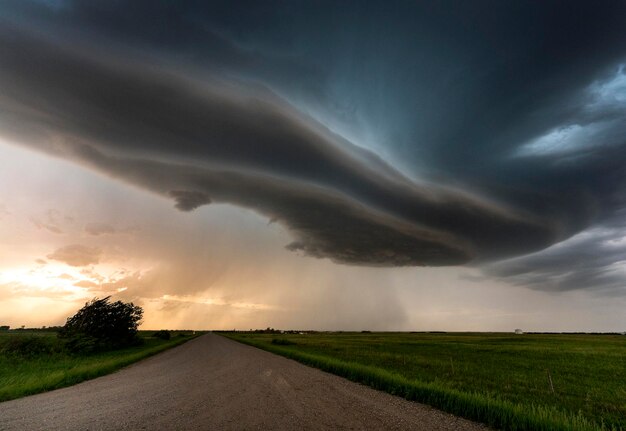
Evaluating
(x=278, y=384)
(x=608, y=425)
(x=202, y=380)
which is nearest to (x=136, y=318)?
(x=202, y=380)

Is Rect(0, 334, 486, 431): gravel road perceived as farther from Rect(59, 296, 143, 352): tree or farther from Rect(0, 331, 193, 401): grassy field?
Rect(59, 296, 143, 352): tree

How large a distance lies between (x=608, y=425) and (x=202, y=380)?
19924 millimetres

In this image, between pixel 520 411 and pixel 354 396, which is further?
pixel 354 396

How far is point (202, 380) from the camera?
67.9ft

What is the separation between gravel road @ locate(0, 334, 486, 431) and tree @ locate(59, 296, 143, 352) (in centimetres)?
3225

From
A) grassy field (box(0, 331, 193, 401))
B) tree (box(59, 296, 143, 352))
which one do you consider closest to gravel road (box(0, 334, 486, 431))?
grassy field (box(0, 331, 193, 401))

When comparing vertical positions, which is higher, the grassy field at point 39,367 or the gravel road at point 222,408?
the grassy field at point 39,367

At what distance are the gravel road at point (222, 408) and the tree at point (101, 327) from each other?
106 ft

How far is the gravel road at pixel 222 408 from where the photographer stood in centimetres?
1084

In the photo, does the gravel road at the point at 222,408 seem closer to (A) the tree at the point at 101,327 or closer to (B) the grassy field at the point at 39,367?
(B) the grassy field at the point at 39,367

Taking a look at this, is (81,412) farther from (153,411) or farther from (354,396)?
(354,396)

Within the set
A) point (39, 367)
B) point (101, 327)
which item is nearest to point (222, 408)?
point (39, 367)

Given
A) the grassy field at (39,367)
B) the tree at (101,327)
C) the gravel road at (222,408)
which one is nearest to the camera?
the gravel road at (222,408)

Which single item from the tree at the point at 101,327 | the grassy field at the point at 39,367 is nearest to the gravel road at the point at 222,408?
the grassy field at the point at 39,367
